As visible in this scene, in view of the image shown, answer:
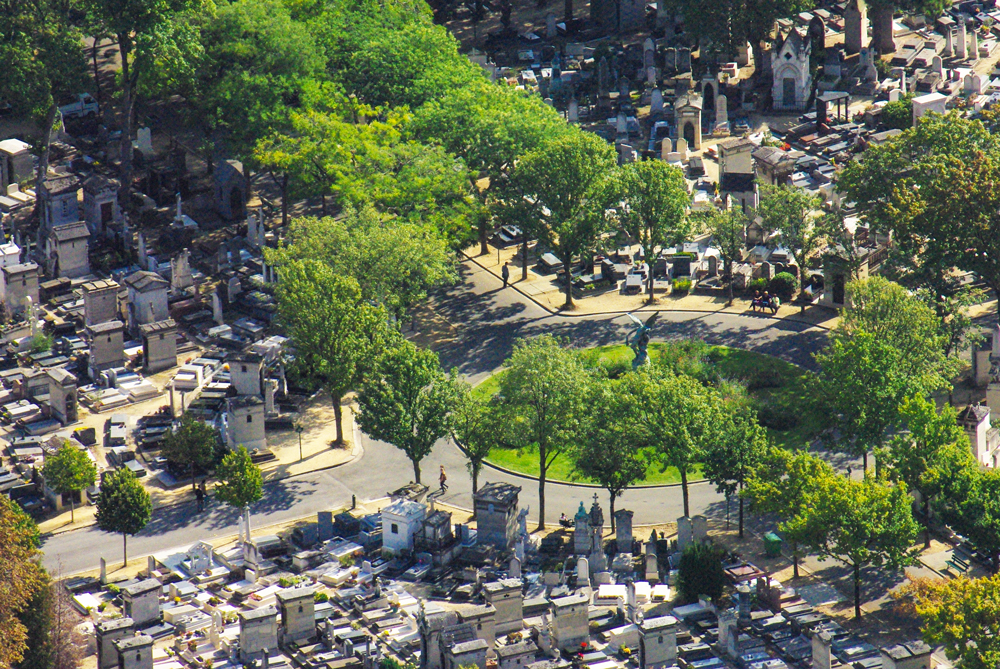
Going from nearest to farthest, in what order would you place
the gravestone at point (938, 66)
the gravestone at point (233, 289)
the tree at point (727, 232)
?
the tree at point (727, 232) < the gravestone at point (233, 289) < the gravestone at point (938, 66)

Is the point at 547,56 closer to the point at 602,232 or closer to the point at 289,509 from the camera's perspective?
the point at 602,232

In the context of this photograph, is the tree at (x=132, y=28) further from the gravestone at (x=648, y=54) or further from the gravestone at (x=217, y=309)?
the gravestone at (x=648, y=54)

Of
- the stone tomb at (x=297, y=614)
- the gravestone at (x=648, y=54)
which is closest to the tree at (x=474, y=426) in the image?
the stone tomb at (x=297, y=614)

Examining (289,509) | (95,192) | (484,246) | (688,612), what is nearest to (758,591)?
(688,612)

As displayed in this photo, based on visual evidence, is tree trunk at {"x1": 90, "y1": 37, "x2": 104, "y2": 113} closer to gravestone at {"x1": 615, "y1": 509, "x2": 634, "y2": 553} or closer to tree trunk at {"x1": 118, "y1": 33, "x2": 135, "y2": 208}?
tree trunk at {"x1": 118, "y1": 33, "x2": 135, "y2": 208}

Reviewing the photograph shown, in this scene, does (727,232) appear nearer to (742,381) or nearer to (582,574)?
(742,381)
